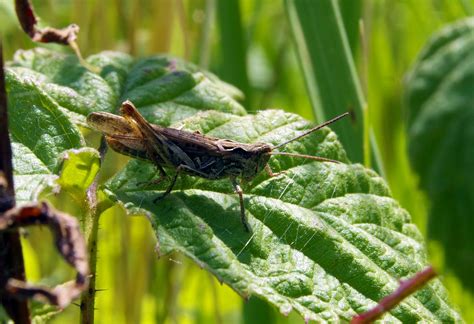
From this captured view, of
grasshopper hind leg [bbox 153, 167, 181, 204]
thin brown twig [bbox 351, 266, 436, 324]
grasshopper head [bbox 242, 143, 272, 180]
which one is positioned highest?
grasshopper head [bbox 242, 143, 272, 180]

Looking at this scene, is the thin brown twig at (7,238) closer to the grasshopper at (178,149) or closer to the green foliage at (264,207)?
the green foliage at (264,207)

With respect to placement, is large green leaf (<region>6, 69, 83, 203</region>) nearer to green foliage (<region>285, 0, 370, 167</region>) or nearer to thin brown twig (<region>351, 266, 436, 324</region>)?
thin brown twig (<region>351, 266, 436, 324</region>)

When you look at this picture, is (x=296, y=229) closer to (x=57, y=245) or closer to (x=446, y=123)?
(x=57, y=245)

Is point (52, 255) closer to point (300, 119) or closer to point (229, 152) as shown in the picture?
point (229, 152)

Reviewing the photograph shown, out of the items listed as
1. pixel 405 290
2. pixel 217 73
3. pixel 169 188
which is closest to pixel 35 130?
pixel 169 188

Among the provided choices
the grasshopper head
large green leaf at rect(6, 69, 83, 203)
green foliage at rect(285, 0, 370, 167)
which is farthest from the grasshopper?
green foliage at rect(285, 0, 370, 167)

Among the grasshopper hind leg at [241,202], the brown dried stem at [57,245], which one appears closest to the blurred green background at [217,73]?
the grasshopper hind leg at [241,202]

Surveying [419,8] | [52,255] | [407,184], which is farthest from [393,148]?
[52,255]
